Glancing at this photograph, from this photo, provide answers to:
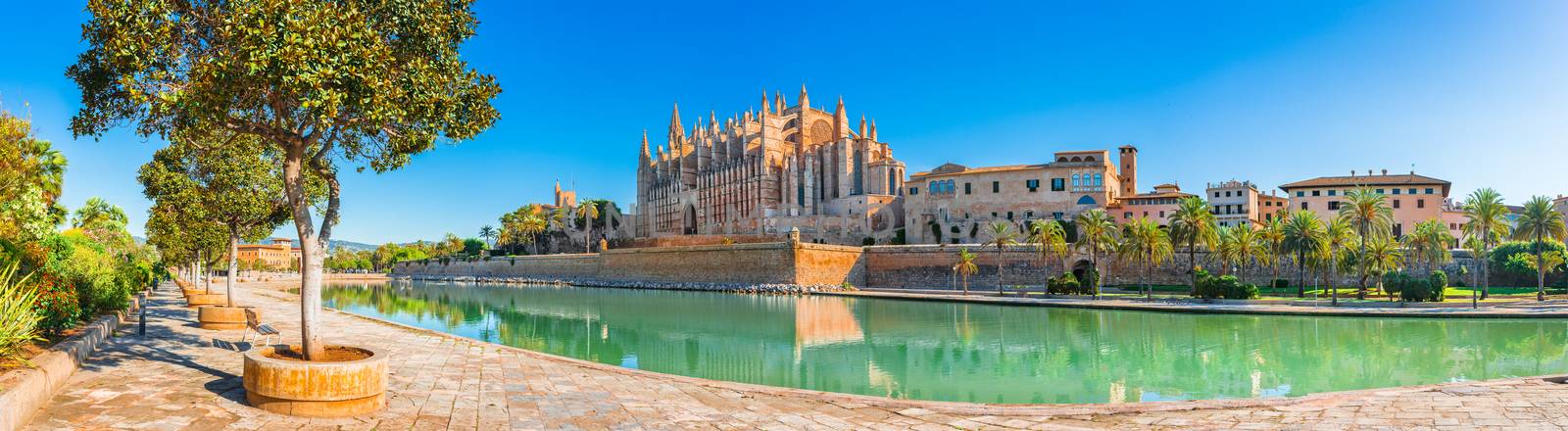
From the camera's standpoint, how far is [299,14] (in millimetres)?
7195

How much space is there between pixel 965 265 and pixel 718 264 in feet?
63.8

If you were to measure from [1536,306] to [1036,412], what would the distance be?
3086 cm

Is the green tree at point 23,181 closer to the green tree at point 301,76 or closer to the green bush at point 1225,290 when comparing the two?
the green tree at point 301,76

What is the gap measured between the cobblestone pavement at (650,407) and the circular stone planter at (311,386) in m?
0.15

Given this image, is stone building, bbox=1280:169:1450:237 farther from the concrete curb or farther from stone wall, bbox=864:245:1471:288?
the concrete curb

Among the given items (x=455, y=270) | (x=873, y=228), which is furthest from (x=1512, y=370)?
(x=455, y=270)

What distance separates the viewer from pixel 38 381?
21.5 feet

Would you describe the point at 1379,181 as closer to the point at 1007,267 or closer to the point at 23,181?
the point at 1007,267

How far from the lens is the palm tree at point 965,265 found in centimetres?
4192

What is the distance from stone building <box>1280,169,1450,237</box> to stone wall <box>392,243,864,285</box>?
120 ft

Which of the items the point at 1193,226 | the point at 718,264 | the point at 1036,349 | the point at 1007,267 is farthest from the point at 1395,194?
the point at 1036,349

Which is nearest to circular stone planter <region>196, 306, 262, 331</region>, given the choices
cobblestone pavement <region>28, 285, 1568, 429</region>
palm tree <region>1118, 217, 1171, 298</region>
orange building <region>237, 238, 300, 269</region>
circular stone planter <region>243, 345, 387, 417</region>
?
cobblestone pavement <region>28, 285, 1568, 429</region>

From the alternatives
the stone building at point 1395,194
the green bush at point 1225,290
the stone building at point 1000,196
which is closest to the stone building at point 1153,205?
the stone building at point 1000,196

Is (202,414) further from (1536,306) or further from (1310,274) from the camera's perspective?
(1310,274)
